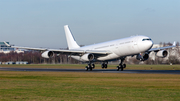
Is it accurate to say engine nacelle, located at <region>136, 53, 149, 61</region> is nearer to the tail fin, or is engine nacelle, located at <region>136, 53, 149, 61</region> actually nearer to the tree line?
the tail fin

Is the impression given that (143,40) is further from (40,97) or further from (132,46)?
(40,97)

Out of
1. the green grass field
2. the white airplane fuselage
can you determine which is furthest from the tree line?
the green grass field

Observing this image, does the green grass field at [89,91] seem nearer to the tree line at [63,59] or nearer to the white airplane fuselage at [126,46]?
the white airplane fuselage at [126,46]

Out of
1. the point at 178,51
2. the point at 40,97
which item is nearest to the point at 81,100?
the point at 40,97

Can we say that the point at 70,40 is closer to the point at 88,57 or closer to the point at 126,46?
the point at 88,57

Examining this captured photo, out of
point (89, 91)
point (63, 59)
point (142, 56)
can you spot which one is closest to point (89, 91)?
point (89, 91)

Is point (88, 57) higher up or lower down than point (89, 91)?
higher up

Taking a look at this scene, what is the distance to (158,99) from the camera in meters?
19.8

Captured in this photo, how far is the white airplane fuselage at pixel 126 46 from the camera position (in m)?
56.5

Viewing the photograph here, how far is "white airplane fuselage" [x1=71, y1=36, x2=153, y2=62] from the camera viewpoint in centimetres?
5653

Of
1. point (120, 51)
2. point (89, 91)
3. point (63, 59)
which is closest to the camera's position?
point (89, 91)

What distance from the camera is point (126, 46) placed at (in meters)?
59.6

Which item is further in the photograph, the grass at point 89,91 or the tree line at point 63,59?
the tree line at point 63,59

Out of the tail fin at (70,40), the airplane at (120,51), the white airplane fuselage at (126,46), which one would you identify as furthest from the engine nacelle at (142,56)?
the tail fin at (70,40)
